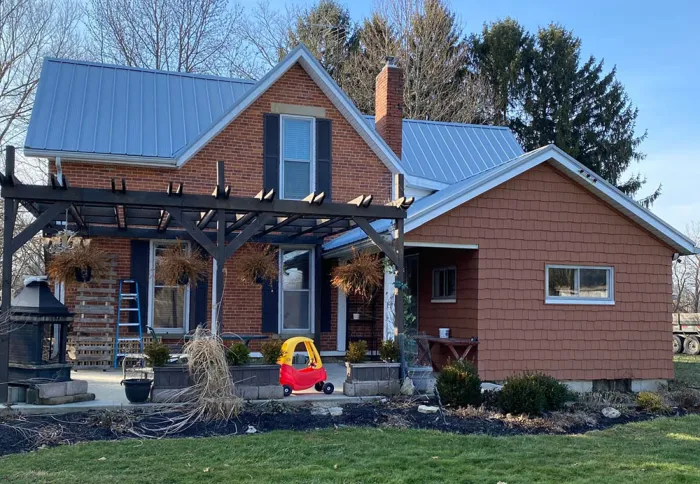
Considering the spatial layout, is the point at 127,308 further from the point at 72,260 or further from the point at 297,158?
the point at 297,158

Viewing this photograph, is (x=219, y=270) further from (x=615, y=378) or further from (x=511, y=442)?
(x=615, y=378)

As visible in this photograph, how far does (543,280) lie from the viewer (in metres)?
13.2

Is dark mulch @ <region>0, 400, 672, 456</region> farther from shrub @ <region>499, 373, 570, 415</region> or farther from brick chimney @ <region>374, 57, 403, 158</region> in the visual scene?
brick chimney @ <region>374, 57, 403, 158</region>

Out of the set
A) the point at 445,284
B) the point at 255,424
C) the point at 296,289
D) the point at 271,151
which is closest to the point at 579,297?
the point at 445,284

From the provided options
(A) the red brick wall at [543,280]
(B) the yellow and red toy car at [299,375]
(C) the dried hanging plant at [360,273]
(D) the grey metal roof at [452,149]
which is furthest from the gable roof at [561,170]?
(D) the grey metal roof at [452,149]

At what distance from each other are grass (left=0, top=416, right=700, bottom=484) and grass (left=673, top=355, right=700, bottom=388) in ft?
23.3

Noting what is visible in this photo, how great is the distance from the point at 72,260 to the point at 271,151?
4.78 metres

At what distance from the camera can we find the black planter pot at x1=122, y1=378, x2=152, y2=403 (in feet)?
30.2

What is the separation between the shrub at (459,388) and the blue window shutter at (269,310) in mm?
5392

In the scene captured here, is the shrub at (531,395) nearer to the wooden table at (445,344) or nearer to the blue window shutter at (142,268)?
the wooden table at (445,344)

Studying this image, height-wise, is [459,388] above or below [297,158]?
below

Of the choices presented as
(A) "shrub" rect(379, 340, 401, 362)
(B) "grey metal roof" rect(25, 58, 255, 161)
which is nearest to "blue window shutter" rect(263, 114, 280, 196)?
(B) "grey metal roof" rect(25, 58, 255, 161)

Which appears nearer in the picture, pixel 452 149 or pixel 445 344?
pixel 445 344

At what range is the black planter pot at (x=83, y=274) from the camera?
1241cm
